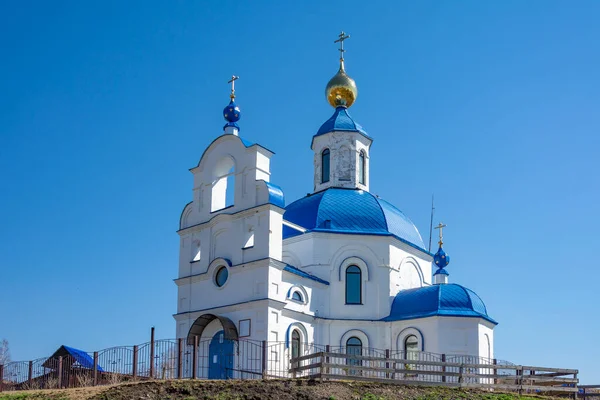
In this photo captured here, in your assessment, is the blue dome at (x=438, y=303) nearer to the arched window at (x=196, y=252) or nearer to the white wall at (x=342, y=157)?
the white wall at (x=342, y=157)

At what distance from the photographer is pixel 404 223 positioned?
31.1 metres

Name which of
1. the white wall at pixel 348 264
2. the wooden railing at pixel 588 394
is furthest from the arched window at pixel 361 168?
the wooden railing at pixel 588 394

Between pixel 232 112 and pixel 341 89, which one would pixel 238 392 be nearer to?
pixel 232 112

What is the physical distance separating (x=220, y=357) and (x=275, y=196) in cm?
527

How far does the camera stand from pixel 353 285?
94.0 ft

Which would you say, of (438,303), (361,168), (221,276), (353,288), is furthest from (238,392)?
(361,168)

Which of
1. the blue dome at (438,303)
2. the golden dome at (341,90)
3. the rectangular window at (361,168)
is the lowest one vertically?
the blue dome at (438,303)

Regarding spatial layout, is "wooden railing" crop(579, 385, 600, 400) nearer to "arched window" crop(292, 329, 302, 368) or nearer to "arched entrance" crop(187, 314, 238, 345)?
"arched window" crop(292, 329, 302, 368)

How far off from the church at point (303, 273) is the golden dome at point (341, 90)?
474 centimetres

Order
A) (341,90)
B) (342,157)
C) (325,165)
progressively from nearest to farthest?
(342,157) < (325,165) < (341,90)

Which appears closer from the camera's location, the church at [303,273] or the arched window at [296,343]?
the church at [303,273]

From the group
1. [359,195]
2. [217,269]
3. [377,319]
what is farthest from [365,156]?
[217,269]

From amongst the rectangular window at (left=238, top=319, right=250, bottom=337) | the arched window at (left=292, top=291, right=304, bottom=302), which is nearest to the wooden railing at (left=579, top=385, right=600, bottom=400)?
the arched window at (left=292, top=291, right=304, bottom=302)

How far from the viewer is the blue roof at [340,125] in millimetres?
32688
